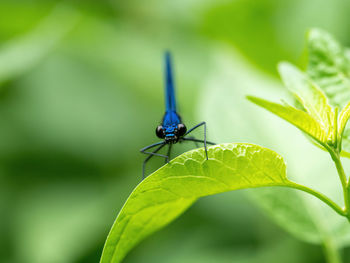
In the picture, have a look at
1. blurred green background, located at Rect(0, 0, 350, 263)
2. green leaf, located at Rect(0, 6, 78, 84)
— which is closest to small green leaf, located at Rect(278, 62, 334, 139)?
blurred green background, located at Rect(0, 0, 350, 263)

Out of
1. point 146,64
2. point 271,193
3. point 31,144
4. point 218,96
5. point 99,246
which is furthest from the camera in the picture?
point 146,64

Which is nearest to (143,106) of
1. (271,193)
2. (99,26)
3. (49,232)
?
(99,26)

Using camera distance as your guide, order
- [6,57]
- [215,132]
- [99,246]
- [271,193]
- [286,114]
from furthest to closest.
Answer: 1. [6,57]
2. [99,246]
3. [215,132]
4. [271,193]
5. [286,114]

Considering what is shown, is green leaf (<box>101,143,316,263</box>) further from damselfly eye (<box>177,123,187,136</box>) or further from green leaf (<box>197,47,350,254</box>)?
damselfly eye (<box>177,123,187,136</box>)

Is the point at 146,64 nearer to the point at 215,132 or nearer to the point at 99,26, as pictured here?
the point at 99,26

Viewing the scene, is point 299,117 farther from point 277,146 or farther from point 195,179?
point 277,146

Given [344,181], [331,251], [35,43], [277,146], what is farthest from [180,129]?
[35,43]

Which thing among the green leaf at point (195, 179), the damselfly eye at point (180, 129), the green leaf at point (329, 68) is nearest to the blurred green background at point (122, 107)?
the damselfly eye at point (180, 129)
